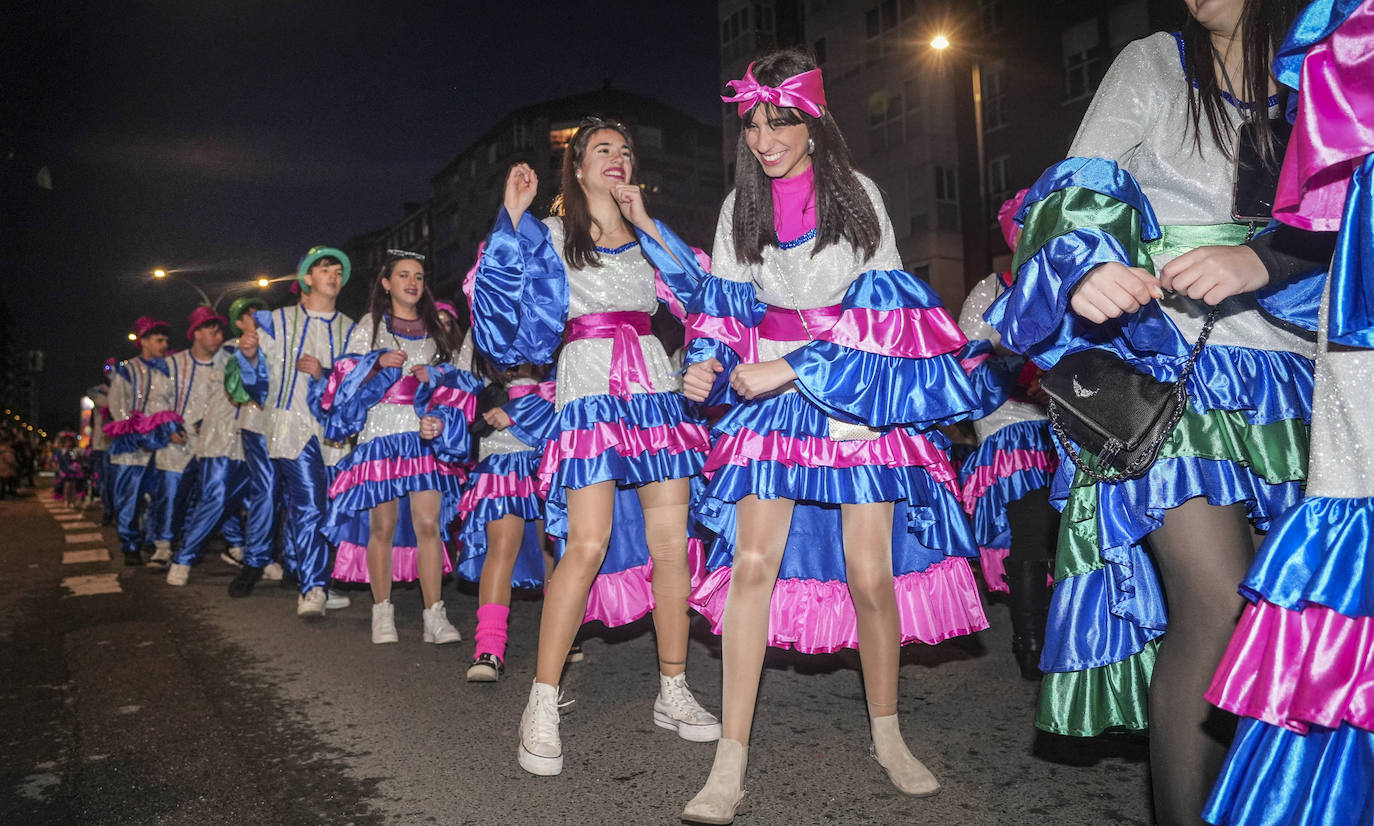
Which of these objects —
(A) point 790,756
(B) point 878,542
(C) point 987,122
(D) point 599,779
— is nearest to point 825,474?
(B) point 878,542

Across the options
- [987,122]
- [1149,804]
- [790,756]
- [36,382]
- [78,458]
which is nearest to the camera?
[1149,804]

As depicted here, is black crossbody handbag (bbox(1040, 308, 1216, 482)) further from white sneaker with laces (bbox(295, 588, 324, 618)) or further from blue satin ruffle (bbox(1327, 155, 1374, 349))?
Answer: white sneaker with laces (bbox(295, 588, 324, 618))

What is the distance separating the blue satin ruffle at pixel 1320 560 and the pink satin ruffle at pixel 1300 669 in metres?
0.03

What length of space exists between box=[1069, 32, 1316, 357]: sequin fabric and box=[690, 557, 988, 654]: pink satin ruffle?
1403 mm

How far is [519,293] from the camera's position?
344 centimetres

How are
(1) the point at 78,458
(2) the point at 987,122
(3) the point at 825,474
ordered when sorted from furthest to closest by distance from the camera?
1. (2) the point at 987,122
2. (1) the point at 78,458
3. (3) the point at 825,474

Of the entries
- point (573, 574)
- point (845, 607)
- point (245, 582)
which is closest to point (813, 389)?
point (845, 607)

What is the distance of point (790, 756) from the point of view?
315 centimetres

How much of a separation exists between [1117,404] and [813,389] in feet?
3.03

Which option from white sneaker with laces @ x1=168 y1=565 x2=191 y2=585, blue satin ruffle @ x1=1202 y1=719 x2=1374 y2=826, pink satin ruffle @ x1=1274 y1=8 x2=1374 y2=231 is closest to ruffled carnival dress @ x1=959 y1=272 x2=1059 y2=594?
pink satin ruffle @ x1=1274 y1=8 x2=1374 y2=231

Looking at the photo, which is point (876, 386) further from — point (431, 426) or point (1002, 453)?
point (431, 426)

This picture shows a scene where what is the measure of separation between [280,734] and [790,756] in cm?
185

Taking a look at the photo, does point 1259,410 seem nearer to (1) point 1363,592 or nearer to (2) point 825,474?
(1) point 1363,592

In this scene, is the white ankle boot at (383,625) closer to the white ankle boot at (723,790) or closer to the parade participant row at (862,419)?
the parade participant row at (862,419)
